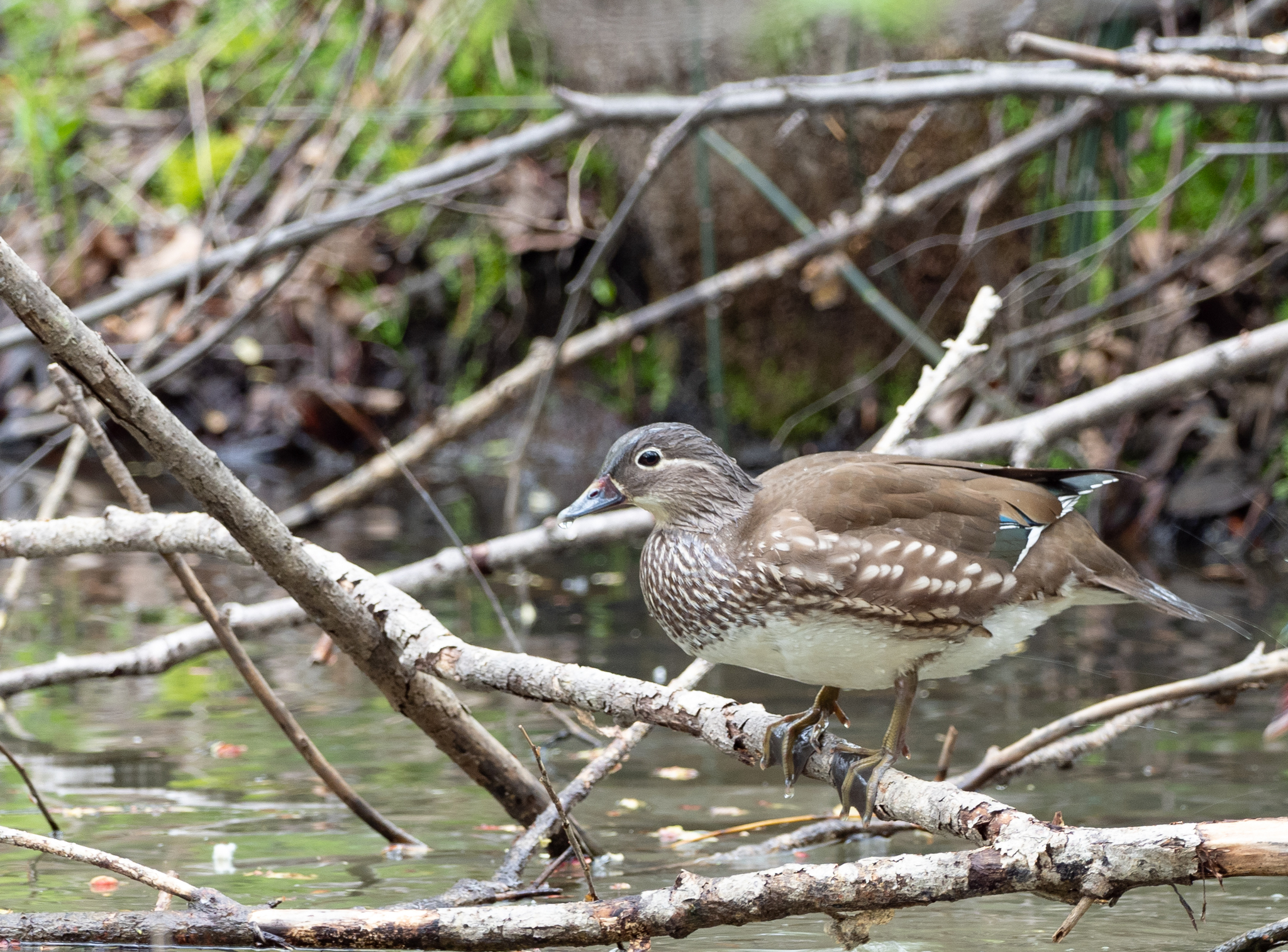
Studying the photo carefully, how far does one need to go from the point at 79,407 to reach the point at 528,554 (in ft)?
4.40

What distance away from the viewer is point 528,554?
367 centimetres

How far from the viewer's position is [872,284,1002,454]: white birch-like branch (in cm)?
311

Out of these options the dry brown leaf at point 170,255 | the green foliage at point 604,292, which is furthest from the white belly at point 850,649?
the dry brown leaf at point 170,255

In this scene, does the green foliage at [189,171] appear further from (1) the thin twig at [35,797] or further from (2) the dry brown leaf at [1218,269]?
(1) the thin twig at [35,797]

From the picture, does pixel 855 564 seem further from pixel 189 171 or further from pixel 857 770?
pixel 189 171

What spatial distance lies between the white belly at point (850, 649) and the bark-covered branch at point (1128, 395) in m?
1.29

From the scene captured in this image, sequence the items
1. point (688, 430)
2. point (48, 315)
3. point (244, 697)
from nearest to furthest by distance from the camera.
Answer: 1. point (48, 315)
2. point (688, 430)
3. point (244, 697)

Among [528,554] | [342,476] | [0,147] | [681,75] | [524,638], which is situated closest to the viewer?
[528,554]

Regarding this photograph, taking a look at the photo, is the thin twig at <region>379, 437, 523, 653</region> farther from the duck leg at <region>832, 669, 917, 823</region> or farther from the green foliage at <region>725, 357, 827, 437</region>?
the green foliage at <region>725, 357, 827, 437</region>

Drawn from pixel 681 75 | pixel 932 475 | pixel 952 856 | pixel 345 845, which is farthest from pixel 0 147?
pixel 952 856

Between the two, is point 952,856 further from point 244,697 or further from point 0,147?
point 0,147

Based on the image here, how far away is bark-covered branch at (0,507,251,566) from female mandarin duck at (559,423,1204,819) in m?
0.76

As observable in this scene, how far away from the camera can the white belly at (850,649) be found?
2422 mm

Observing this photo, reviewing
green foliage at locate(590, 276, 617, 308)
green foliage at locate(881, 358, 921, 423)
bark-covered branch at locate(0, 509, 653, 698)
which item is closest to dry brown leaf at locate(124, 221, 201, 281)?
green foliage at locate(590, 276, 617, 308)
